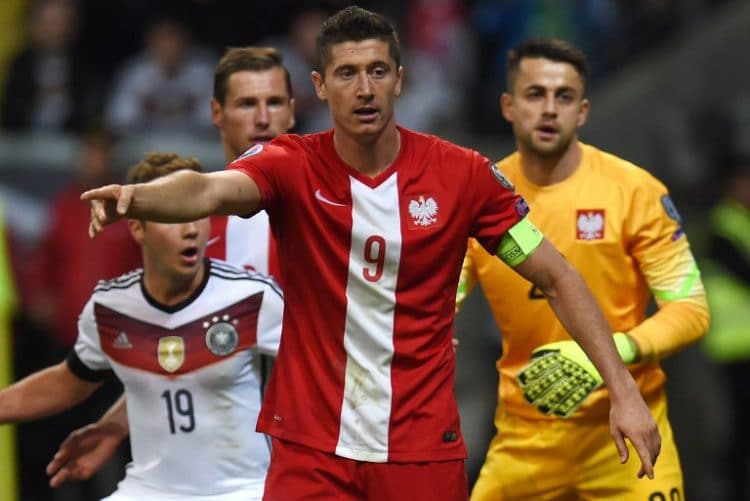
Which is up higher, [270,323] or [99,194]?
[99,194]

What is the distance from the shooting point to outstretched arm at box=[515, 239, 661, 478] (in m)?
6.00

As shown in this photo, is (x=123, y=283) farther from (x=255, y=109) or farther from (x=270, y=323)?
(x=255, y=109)

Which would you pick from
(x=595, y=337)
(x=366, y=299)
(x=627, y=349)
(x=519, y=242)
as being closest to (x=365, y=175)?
(x=366, y=299)

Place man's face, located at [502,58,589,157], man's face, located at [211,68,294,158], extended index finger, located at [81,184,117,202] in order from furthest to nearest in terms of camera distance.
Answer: man's face, located at [211,68,294,158] < man's face, located at [502,58,589,157] < extended index finger, located at [81,184,117,202]

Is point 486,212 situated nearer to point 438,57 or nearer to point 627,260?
point 627,260

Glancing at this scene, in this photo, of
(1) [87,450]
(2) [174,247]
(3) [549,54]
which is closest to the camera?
(2) [174,247]

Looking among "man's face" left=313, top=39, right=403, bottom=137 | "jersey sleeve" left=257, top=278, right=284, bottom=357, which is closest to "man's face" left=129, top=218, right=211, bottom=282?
"jersey sleeve" left=257, top=278, right=284, bottom=357

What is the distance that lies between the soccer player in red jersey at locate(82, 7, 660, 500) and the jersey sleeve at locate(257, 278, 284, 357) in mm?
700

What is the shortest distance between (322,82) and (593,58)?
7664 millimetres

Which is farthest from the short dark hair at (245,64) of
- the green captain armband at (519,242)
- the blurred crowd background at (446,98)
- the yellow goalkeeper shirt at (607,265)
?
the blurred crowd background at (446,98)

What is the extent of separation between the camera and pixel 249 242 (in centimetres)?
753

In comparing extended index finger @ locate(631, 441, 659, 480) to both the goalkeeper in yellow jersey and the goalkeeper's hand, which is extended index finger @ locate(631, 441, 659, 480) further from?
the goalkeeper in yellow jersey

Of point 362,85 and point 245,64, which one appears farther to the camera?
point 245,64

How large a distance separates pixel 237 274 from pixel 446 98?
659 cm
